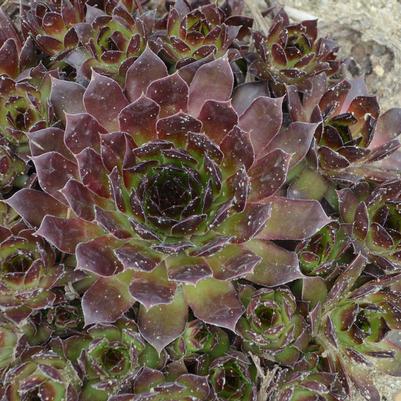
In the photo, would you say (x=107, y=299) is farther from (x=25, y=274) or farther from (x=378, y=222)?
(x=378, y=222)

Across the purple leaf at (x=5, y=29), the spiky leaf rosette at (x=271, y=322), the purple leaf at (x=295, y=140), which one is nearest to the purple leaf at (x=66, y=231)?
the spiky leaf rosette at (x=271, y=322)

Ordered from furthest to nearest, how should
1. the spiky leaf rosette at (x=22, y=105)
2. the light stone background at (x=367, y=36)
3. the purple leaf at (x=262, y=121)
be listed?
the light stone background at (x=367, y=36)
the spiky leaf rosette at (x=22, y=105)
the purple leaf at (x=262, y=121)

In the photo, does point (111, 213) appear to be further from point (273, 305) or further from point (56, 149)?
point (273, 305)

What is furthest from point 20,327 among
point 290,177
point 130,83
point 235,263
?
point 290,177

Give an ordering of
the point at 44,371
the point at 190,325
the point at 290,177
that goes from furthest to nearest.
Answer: the point at 290,177, the point at 190,325, the point at 44,371

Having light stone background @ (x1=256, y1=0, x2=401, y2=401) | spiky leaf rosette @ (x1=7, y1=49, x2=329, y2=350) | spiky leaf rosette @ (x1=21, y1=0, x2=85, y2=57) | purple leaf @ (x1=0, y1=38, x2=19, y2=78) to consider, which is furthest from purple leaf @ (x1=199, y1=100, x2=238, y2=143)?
light stone background @ (x1=256, y1=0, x2=401, y2=401)

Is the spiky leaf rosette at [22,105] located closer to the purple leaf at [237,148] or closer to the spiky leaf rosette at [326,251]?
the purple leaf at [237,148]

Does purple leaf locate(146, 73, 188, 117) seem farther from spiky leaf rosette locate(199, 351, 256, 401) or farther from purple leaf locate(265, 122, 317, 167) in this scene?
spiky leaf rosette locate(199, 351, 256, 401)
